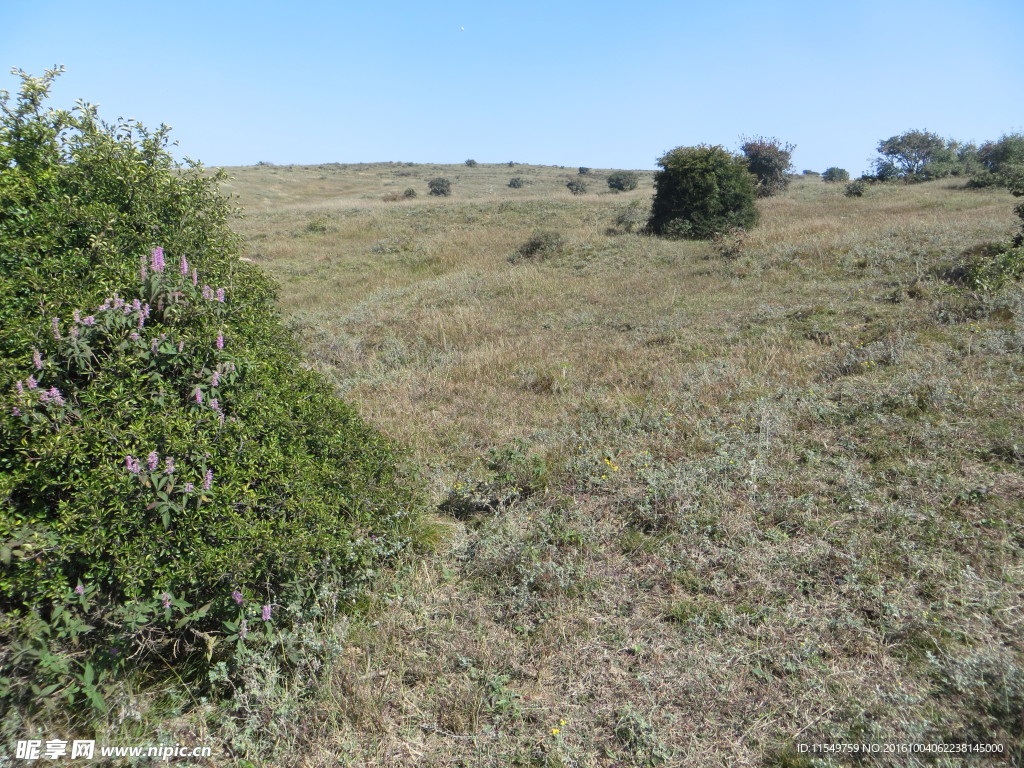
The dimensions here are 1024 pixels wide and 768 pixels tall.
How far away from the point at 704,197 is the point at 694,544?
16635mm

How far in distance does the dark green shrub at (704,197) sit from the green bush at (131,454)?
659 inches

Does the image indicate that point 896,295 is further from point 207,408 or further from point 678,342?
point 207,408

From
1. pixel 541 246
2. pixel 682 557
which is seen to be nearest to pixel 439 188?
pixel 541 246

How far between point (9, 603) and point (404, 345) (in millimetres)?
7395

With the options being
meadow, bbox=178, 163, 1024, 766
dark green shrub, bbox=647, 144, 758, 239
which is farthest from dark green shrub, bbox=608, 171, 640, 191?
meadow, bbox=178, 163, 1024, 766

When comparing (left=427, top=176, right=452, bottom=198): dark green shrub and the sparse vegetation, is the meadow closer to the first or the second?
the sparse vegetation

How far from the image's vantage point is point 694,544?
397 cm

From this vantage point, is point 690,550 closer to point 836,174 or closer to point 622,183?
point 622,183

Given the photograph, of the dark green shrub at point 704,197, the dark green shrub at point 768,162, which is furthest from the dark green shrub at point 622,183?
the dark green shrub at point 704,197

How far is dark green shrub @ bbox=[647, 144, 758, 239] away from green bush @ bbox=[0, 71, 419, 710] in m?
16.7

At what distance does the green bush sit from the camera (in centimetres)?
253

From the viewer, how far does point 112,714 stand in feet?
8.66

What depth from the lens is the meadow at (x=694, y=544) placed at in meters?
2.67

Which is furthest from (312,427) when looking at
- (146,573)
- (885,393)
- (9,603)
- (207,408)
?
(885,393)
